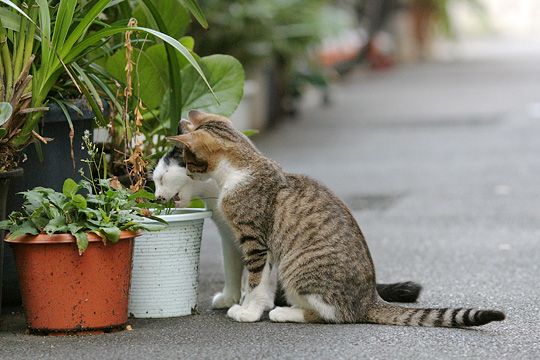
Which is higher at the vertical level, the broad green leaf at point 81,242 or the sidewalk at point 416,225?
the broad green leaf at point 81,242

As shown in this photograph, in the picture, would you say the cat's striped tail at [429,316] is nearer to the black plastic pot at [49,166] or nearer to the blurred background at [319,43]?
the black plastic pot at [49,166]

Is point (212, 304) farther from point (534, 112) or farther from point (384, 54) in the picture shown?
point (384, 54)

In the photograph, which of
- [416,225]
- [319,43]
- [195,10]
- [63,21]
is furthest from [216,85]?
[319,43]

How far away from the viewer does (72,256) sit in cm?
392

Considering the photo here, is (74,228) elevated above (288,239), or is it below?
above

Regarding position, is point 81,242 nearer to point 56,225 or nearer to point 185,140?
point 56,225

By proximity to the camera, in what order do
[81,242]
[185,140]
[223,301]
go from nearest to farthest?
[81,242], [185,140], [223,301]

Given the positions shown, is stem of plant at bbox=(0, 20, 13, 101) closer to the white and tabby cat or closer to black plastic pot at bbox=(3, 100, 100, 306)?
black plastic pot at bbox=(3, 100, 100, 306)

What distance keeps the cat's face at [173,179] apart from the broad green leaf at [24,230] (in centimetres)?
67

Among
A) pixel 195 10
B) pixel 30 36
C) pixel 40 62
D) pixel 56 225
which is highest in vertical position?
pixel 195 10

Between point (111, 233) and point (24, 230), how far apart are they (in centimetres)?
31

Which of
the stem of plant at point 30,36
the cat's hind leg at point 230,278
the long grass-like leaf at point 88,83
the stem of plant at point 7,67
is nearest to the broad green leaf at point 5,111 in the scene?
the stem of plant at point 7,67

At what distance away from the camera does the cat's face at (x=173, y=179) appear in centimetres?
444

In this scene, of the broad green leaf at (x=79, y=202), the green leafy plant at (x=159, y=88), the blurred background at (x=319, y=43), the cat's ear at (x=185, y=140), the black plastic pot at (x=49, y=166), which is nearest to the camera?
the broad green leaf at (x=79, y=202)
